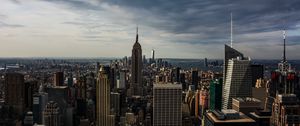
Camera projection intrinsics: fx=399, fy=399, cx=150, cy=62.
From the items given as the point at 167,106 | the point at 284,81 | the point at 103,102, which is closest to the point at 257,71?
the point at 284,81

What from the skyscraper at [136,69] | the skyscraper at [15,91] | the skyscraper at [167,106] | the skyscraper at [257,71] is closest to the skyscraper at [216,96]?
the skyscraper at [257,71]

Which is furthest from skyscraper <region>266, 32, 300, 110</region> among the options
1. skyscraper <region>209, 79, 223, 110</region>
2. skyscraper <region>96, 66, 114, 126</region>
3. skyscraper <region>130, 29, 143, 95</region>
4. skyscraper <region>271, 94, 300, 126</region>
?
skyscraper <region>130, 29, 143, 95</region>

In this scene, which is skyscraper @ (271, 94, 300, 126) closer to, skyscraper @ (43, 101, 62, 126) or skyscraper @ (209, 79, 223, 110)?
skyscraper @ (209, 79, 223, 110)

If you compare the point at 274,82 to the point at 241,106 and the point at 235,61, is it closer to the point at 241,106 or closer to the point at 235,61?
the point at 235,61

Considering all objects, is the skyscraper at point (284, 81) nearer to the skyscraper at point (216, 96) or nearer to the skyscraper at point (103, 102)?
the skyscraper at point (216, 96)

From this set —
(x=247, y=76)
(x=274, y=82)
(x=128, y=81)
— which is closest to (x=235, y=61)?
(x=247, y=76)

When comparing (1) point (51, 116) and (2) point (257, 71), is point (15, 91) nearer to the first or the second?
(1) point (51, 116)
